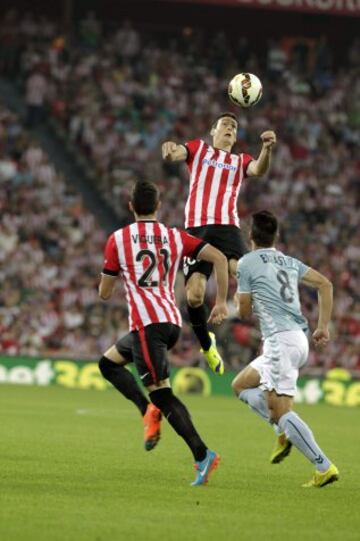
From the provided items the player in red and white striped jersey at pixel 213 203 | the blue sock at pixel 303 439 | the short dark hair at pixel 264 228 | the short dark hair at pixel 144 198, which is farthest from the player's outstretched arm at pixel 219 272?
the player in red and white striped jersey at pixel 213 203

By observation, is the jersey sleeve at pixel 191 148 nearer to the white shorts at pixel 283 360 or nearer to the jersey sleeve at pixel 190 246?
the jersey sleeve at pixel 190 246

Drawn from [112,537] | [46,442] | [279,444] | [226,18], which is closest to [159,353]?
[279,444]

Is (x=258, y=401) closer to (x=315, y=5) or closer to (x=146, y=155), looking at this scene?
(x=146, y=155)

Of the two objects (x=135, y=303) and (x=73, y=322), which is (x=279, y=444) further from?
(x=73, y=322)

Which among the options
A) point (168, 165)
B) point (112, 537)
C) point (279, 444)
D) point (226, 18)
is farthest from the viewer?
point (226, 18)

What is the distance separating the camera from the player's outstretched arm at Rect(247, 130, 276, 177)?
1075cm

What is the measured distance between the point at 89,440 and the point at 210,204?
2.92 meters

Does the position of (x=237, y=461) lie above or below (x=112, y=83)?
below

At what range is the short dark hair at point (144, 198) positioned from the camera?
372 inches

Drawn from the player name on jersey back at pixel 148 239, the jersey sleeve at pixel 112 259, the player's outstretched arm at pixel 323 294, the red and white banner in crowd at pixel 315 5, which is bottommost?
the player's outstretched arm at pixel 323 294

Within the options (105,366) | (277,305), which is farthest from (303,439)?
(105,366)

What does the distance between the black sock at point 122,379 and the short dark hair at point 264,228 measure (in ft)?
5.31

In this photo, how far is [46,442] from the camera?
13.1m

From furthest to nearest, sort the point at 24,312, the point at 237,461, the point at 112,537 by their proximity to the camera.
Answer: the point at 24,312, the point at 237,461, the point at 112,537
